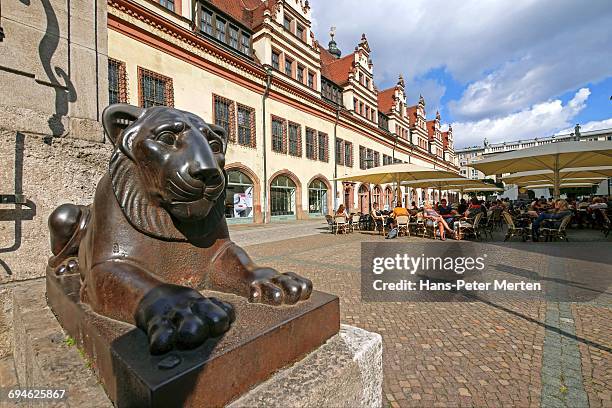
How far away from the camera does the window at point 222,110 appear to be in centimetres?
1493

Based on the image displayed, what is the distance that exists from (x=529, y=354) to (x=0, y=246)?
4518 millimetres

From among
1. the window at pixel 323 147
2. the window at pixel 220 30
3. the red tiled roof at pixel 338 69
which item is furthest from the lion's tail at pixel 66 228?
the red tiled roof at pixel 338 69

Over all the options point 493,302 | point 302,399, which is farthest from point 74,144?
point 493,302

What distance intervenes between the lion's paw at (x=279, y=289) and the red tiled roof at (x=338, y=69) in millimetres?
27097

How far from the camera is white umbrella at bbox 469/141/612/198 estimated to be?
8078mm

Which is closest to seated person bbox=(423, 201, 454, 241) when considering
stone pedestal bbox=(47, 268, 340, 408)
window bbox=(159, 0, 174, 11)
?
stone pedestal bbox=(47, 268, 340, 408)

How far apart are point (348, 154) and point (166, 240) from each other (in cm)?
2470

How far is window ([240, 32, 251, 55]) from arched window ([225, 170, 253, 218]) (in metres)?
7.32

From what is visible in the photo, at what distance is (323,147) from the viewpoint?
22406 millimetres

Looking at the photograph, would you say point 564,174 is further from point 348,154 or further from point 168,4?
point 168,4

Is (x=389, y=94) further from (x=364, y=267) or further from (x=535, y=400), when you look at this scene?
(x=535, y=400)

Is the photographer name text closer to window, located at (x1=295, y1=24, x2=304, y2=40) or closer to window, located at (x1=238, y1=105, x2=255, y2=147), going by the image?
window, located at (x1=238, y1=105, x2=255, y2=147)

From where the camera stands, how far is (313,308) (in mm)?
1277

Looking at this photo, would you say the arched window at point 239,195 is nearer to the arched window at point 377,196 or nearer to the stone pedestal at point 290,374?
the stone pedestal at point 290,374
